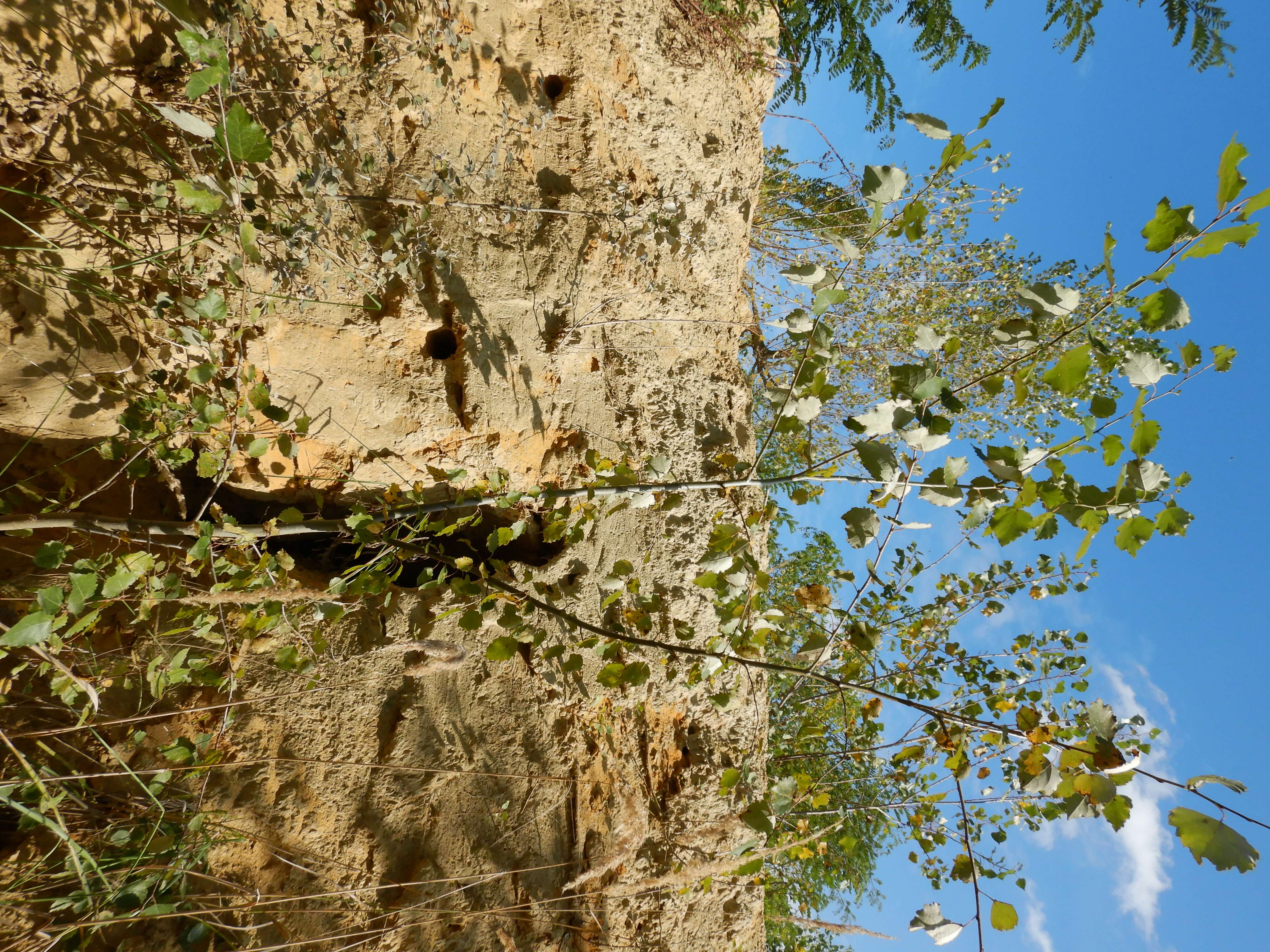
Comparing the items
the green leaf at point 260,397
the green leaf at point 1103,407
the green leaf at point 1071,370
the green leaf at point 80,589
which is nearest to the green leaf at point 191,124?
the green leaf at point 260,397

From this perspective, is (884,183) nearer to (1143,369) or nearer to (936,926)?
(1143,369)

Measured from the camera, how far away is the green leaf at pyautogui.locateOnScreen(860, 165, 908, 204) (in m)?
1.30

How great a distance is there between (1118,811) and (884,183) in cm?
121

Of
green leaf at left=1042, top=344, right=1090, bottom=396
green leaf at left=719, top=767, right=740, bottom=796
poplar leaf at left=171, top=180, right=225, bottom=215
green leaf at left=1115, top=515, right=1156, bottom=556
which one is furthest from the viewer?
green leaf at left=719, top=767, right=740, bottom=796

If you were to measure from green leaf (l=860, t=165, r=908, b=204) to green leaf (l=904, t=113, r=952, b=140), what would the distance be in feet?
0.35

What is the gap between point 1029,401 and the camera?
19.4 feet

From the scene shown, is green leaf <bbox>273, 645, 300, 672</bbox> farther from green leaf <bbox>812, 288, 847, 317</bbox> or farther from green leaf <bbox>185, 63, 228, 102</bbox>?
green leaf <bbox>812, 288, 847, 317</bbox>

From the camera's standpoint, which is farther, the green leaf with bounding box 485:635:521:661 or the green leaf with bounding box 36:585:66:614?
the green leaf with bounding box 485:635:521:661

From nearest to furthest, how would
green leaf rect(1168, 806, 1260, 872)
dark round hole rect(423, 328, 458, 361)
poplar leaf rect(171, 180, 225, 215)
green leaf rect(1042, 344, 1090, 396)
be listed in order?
1. green leaf rect(1168, 806, 1260, 872)
2. green leaf rect(1042, 344, 1090, 396)
3. poplar leaf rect(171, 180, 225, 215)
4. dark round hole rect(423, 328, 458, 361)

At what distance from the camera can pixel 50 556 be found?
133cm

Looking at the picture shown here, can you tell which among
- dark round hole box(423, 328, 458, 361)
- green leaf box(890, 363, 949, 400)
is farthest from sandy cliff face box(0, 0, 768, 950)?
green leaf box(890, 363, 949, 400)

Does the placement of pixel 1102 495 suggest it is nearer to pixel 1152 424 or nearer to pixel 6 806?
pixel 1152 424

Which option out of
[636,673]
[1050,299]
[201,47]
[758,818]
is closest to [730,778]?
[758,818]

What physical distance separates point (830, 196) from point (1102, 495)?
509cm
